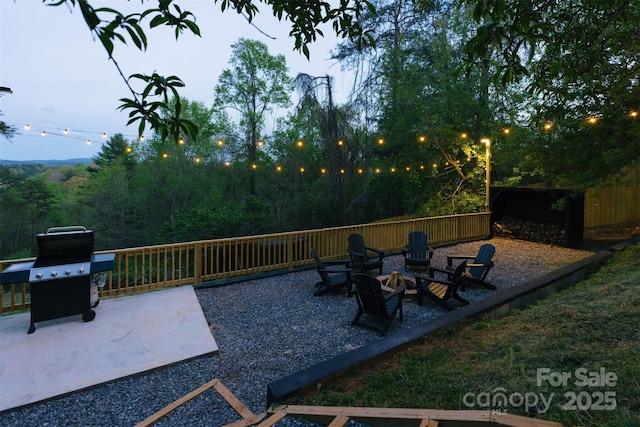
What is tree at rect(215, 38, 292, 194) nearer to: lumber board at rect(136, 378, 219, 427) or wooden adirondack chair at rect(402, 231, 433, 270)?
wooden adirondack chair at rect(402, 231, 433, 270)

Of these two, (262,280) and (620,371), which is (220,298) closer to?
(262,280)

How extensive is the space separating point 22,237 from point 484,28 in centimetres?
2255

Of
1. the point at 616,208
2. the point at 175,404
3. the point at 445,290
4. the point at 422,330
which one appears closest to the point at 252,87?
the point at 445,290

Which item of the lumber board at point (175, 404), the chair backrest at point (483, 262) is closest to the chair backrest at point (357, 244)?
the chair backrest at point (483, 262)

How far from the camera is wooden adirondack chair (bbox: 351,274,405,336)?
3711 millimetres

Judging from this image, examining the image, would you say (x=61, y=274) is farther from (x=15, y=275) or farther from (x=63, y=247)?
(x=63, y=247)

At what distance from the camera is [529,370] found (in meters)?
2.23

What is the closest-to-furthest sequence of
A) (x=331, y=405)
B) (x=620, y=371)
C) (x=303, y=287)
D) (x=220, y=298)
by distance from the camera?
(x=620, y=371)
(x=331, y=405)
(x=220, y=298)
(x=303, y=287)

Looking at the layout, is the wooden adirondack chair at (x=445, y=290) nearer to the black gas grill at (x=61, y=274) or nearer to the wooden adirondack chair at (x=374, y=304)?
the wooden adirondack chair at (x=374, y=304)

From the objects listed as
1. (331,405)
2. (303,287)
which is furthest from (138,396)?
(303,287)

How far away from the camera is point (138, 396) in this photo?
2592mm

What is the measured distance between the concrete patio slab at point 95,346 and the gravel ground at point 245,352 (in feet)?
0.45

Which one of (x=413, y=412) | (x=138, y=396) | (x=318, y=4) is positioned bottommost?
(x=138, y=396)

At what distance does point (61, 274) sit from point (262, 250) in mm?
4123
